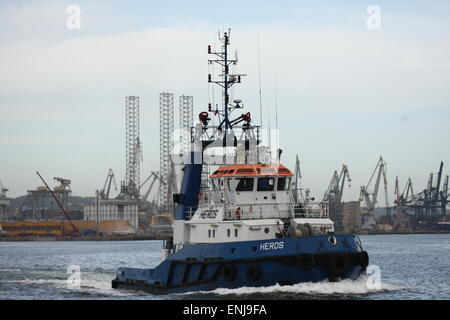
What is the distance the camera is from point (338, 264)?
30141mm

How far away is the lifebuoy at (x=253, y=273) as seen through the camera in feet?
98.1

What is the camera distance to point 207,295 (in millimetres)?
30594

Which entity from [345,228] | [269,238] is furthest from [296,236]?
[345,228]

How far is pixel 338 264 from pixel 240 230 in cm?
395

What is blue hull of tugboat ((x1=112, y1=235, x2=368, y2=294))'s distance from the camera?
29734mm

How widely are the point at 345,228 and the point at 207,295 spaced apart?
162 metres

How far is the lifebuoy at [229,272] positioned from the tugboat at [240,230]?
37mm

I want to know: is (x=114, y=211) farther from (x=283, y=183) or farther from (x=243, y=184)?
(x=243, y=184)

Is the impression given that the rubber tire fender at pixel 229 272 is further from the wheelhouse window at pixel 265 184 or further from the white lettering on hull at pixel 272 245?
the wheelhouse window at pixel 265 184

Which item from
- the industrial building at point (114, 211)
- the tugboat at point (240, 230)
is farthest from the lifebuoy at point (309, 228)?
the industrial building at point (114, 211)

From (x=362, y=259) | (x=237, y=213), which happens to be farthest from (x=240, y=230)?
(x=362, y=259)

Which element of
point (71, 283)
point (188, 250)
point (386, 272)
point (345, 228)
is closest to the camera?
point (188, 250)

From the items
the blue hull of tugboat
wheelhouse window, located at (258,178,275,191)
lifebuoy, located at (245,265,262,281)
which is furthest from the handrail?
lifebuoy, located at (245,265,262,281)
